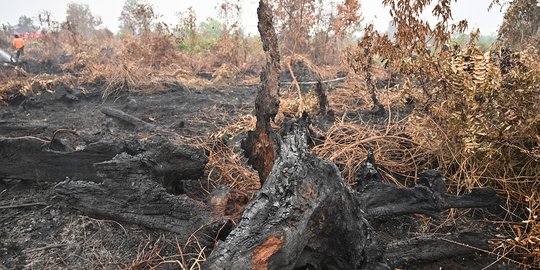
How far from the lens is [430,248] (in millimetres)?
2178

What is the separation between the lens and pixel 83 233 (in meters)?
2.64

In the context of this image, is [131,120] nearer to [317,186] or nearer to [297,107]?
[297,107]

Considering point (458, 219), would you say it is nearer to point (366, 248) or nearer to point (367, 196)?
point (367, 196)

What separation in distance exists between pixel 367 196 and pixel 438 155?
121cm

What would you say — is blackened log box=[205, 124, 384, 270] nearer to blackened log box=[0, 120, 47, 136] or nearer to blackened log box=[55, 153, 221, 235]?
blackened log box=[55, 153, 221, 235]

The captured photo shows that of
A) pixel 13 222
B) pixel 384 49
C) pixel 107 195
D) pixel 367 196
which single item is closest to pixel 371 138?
pixel 384 49

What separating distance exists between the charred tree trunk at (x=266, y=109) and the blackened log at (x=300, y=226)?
65 cm

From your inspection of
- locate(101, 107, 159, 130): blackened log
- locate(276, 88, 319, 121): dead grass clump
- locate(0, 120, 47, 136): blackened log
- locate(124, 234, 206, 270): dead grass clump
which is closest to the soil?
locate(124, 234, 206, 270): dead grass clump

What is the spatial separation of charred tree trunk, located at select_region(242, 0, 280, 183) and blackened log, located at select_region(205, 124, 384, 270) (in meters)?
0.65

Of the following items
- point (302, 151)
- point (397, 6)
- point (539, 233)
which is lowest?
point (539, 233)

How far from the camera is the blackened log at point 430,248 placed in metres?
2.11

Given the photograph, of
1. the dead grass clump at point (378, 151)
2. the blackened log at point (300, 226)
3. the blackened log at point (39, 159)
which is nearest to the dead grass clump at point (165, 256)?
the blackened log at point (300, 226)

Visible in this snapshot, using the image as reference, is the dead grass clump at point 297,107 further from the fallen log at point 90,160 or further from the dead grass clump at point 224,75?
the dead grass clump at point 224,75

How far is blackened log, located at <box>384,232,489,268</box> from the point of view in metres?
2.11
